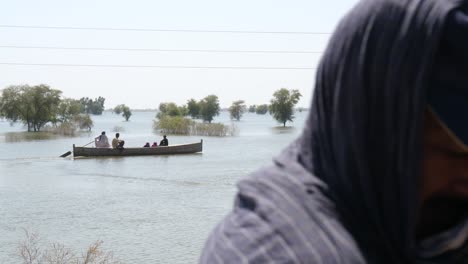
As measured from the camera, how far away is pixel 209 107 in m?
90.3

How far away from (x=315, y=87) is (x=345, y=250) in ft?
0.51

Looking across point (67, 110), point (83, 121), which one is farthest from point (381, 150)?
point (67, 110)

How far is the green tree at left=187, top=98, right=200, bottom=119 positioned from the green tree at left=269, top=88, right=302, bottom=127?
509 inches

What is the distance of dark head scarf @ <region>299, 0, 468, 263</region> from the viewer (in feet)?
1.79

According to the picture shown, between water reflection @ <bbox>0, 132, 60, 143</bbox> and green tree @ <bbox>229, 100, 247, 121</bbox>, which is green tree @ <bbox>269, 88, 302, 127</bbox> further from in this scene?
water reflection @ <bbox>0, 132, 60, 143</bbox>

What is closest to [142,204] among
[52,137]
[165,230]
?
[165,230]

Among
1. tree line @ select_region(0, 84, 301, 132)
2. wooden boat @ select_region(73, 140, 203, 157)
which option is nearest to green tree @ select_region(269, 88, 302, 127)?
tree line @ select_region(0, 84, 301, 132)

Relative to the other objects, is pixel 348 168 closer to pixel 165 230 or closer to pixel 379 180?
pixel 379 180

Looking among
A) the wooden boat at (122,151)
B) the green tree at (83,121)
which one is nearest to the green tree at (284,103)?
the green tree at (83,121)

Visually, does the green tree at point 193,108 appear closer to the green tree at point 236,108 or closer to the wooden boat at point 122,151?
the green tree at point 236,108

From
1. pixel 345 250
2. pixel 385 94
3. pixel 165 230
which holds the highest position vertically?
pixel 385 94

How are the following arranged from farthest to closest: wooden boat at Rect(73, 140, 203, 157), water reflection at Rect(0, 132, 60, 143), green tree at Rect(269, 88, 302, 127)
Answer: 1. green tree at Rect(269, 88, 302, 127)
2. water reflection at Rect(0, 132, 60, 143)
3. wooden boat at Rect(73, 140, 203, 157)

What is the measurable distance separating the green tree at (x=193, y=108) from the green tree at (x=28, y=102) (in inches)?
1134

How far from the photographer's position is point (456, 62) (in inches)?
21.9
